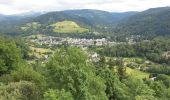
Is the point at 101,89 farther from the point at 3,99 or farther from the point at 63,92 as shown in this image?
the point at 3,99

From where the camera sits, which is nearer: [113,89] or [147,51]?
[113,89]

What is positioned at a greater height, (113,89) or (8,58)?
(8,58)

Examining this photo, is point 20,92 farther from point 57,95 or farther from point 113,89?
point 113,89

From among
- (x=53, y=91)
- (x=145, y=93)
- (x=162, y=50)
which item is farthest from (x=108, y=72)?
(x=162, y=50)

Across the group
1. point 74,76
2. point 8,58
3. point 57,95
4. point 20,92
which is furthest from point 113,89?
point 8,58

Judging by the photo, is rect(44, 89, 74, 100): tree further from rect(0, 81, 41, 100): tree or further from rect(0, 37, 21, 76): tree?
rect(0, 37, 21, 76): tree

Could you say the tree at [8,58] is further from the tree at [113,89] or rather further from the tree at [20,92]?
the tree at [20,92]

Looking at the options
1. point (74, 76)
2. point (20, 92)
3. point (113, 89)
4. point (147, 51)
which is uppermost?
point (74, 76)

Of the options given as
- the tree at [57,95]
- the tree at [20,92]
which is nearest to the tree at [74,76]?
the tree at [57,95]

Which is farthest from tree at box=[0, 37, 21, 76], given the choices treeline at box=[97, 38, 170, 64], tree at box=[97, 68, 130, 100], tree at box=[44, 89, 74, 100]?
treeline at box=[97, 38, 170, 64]

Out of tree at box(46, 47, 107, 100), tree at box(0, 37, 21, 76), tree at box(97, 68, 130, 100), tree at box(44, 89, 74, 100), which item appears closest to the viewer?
tree at box(44, 89, 74, 100)

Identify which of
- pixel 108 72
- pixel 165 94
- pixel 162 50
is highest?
pixel 108 72
